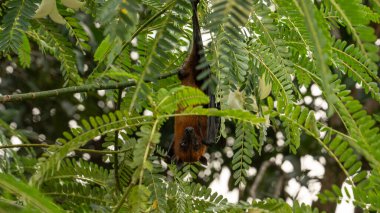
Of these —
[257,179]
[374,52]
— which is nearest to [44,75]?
[257,179]

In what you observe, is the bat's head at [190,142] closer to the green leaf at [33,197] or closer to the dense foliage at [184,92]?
the dense foliage at [184,92]

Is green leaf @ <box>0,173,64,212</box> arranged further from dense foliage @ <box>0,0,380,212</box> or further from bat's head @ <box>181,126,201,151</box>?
bat's head @ <box>181,126,201,151</box>

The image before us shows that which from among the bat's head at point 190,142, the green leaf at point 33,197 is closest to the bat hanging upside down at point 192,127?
the bat's head at point 190,142

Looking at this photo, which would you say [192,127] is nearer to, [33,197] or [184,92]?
[184,92]

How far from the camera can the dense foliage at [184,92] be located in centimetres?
71

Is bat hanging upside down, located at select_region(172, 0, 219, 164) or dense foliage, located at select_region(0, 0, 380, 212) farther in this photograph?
bat hanging upside down, located at select_region(172, 0, 219, 164)

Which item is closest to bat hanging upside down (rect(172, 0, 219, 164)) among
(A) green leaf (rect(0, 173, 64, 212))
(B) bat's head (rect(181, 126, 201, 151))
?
(B) bat's head (rect(181, 126, 201, 151))

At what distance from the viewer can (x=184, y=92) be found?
908 mm

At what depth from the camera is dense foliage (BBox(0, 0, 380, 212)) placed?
713mm

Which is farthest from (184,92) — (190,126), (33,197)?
(190,126)

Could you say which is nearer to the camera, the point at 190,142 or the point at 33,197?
the point at 33,197

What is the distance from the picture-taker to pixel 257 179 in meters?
3.49

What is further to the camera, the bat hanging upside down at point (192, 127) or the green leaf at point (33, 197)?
the bat hanging upside down at point (192, 127)

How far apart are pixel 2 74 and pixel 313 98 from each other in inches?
48.2
